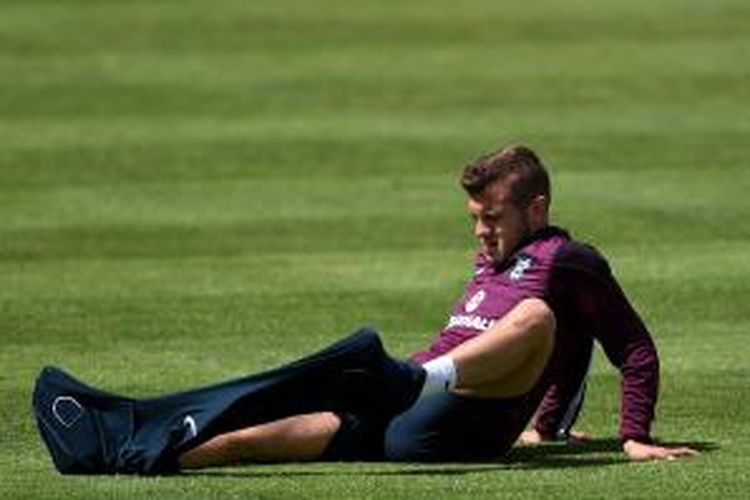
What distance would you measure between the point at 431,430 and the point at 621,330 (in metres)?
0.81

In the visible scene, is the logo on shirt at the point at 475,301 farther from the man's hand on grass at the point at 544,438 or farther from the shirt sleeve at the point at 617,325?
the man's hand on grass at the point at 544,438

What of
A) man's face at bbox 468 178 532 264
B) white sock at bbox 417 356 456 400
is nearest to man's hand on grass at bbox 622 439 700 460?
white sock at bbox 417 356 456 400

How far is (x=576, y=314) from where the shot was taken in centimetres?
1017

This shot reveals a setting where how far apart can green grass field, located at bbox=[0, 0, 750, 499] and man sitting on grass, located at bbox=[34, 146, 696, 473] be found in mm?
145

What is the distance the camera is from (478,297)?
407 inches

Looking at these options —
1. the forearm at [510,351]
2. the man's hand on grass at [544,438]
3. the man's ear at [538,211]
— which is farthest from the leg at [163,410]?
the man's hand on grass at [544,438]

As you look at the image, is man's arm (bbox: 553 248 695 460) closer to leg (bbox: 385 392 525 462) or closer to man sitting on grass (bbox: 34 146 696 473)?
man sitting on grass (bbox: 34 146 696 473)

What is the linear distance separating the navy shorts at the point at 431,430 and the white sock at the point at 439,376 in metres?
0.12

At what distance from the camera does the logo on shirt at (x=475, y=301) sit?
406 inches

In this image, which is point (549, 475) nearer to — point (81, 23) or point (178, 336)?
point (178, 336)

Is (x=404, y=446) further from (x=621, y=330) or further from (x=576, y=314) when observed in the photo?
(x=621, y=330)

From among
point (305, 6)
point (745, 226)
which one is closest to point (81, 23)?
point (305, 6)

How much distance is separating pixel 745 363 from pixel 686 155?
315 inches

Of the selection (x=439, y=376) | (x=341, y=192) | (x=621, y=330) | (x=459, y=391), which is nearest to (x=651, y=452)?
(x=621, y=330)
